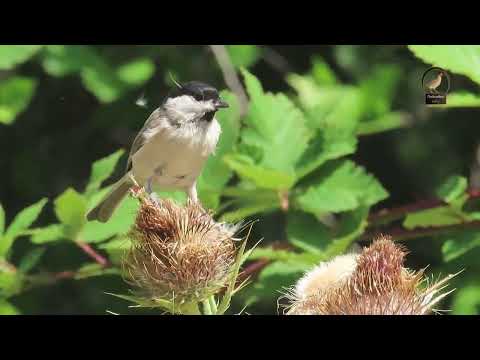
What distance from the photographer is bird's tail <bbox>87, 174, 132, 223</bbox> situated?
194 centimetres

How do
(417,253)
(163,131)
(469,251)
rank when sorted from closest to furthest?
1. (163,131)
2. (469,251)
3. (417,253)

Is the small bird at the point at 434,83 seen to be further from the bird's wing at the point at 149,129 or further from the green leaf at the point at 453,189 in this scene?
the bird's wing at the point at 149,129

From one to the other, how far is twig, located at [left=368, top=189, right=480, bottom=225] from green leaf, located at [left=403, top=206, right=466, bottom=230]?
0.05 ft

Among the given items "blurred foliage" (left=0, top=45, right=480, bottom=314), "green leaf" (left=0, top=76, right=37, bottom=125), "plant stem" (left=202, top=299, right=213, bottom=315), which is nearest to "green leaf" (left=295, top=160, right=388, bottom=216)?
"blurred foliage" (left=0, top=45, right=480, bottom=314)

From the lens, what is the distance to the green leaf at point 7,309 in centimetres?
214

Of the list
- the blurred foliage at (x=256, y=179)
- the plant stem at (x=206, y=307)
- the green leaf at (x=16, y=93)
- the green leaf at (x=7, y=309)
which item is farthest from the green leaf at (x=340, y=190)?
the green leaf at (x=16, y=93)

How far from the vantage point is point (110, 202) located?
2004 millimetres

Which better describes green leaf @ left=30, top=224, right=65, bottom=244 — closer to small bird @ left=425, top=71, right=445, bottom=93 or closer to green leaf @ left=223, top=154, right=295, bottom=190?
green leaf @ left=223, top=154, right=295, bottom=190

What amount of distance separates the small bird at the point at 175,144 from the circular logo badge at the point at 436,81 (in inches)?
19.9

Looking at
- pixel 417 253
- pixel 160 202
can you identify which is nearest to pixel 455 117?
pixel 417 253

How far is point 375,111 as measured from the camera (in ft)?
8.62

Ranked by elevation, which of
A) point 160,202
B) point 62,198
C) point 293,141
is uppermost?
point 293,141

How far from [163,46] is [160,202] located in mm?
1142

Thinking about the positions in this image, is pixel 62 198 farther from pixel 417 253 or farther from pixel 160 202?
pixel 417 253
